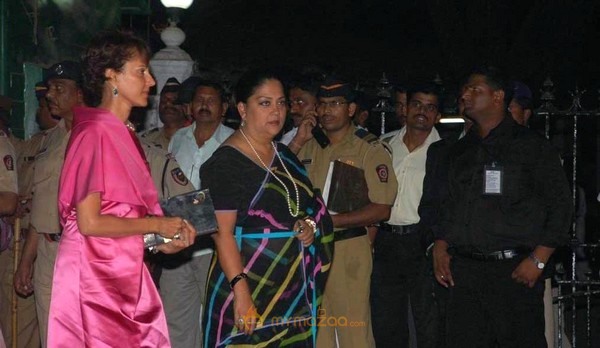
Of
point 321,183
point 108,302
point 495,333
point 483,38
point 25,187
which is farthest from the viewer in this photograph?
point 483,38

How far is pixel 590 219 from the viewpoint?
14.1 m

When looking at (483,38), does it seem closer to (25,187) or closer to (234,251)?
(25,187)

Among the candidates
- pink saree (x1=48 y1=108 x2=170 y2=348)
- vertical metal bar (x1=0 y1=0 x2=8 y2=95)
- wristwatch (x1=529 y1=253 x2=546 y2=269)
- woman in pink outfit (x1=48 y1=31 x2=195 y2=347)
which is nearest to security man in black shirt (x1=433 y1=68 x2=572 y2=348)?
wristwatch (x1=529 y1=253 x2=546 y2=269)

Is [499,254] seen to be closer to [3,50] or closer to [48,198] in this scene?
[48,198]

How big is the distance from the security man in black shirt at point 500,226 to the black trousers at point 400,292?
844 millimetres

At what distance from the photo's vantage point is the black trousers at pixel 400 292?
24.4ft

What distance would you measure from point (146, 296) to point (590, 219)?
425 inches

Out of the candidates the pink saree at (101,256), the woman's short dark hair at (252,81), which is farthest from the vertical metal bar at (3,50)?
the pink saree at (101,256)

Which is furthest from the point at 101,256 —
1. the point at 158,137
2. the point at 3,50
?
the point at 3,50

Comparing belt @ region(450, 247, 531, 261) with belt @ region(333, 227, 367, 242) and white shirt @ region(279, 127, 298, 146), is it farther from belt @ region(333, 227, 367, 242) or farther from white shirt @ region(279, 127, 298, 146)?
white shirt @ region(279, 127, 298, 146)

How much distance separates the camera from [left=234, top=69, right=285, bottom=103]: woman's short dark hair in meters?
5.53

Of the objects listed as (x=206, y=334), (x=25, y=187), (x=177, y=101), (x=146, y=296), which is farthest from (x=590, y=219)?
(x=146, y=296)

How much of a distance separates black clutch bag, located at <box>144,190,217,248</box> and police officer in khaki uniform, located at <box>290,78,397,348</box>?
2146mm

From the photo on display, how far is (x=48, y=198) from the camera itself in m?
6.60
